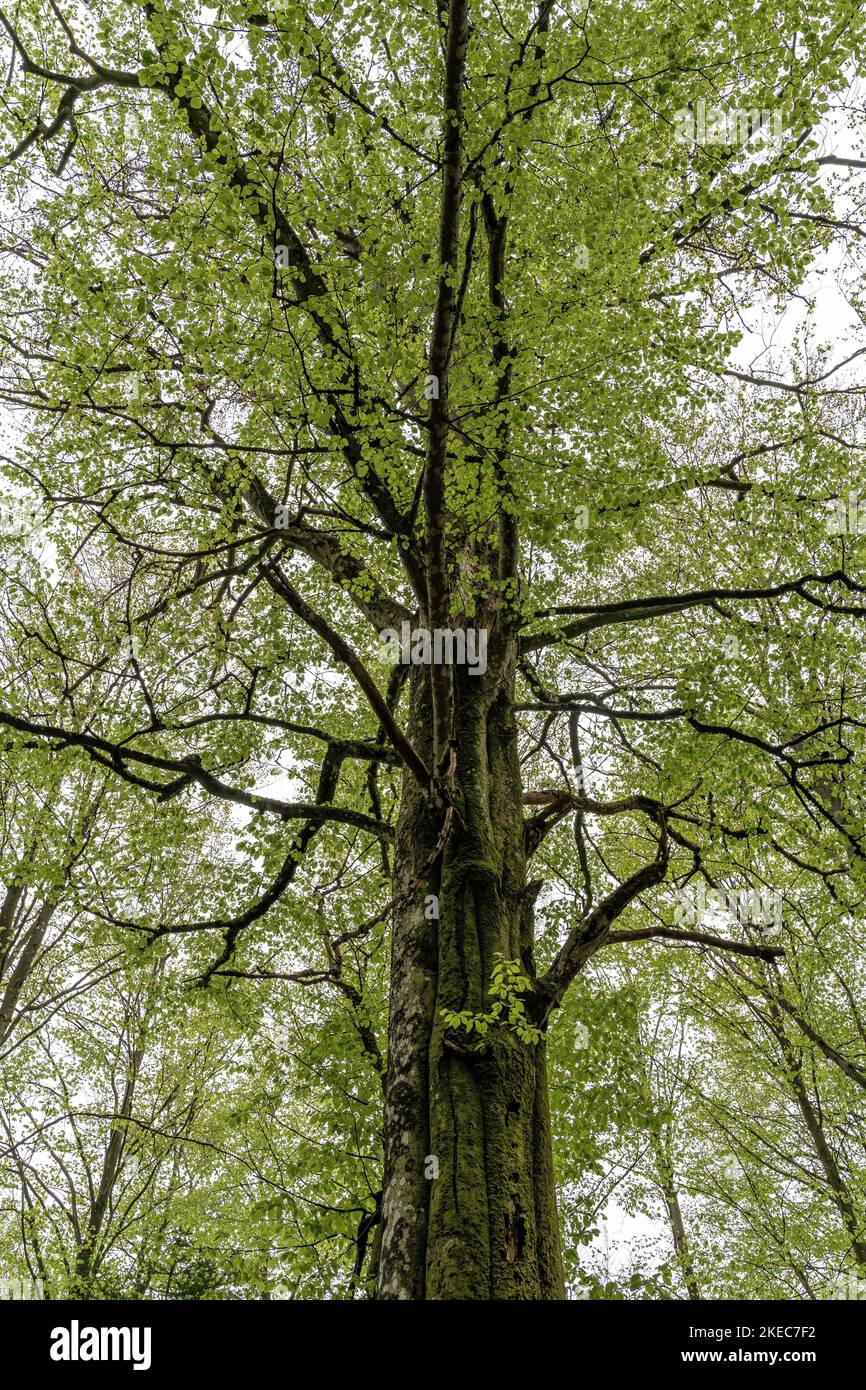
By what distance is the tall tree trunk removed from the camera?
4207mm

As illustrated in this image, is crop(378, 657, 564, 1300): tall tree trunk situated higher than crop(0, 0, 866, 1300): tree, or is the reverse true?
crop(0, 0, 866, 1300): tree

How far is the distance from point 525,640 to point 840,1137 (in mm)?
10191

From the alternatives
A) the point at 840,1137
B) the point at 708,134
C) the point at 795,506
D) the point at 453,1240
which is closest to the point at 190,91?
the point at 708,134

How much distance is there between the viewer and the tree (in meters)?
4.90

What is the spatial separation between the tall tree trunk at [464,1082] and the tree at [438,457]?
22 mm

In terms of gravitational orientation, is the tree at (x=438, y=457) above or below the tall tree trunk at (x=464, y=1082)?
above

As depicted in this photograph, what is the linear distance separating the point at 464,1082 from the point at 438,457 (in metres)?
3.57

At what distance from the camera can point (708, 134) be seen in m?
7.09

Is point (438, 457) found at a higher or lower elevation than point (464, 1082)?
higher

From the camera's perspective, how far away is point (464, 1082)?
15.6ft

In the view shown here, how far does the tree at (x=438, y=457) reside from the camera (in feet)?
16.1

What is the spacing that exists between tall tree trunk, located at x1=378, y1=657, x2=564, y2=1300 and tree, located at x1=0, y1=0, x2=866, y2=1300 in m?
0.02

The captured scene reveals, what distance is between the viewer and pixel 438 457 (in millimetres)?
4422
